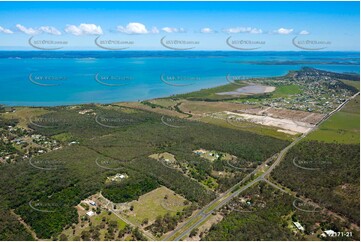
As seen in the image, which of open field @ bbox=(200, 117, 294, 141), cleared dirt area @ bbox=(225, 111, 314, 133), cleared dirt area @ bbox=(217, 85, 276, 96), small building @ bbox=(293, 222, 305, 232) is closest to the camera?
small building @ bbox=(293, 222, 305, 232)

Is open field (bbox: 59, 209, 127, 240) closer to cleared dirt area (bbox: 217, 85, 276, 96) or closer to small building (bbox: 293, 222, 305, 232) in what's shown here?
small building (bbox: 293, 222, 305, 232)

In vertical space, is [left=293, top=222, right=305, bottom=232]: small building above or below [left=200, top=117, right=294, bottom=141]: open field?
above

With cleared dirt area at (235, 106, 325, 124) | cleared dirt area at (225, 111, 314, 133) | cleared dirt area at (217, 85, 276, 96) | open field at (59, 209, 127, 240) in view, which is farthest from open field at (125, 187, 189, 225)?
cleared dirt area at (217, 85, 276, 96)

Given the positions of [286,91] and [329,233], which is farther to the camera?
[286,91]

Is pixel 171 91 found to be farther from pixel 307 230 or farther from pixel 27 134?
pixel 307 230

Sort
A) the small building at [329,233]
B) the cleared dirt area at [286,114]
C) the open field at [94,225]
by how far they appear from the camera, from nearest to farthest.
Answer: the open field at [94,225] → the small building at [329,233] → the cleared dirt area at [286,114]

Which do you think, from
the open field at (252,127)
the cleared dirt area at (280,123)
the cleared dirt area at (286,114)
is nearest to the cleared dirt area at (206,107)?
the cleared dirt area at (286,114)

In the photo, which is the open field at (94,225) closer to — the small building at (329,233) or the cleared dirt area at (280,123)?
the small building at (329,233)

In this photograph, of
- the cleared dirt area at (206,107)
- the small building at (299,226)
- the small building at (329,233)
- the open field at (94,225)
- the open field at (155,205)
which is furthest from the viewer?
the cleared dirt area at (206,107)

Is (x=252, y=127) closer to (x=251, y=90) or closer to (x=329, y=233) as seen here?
(x=329, y=233)

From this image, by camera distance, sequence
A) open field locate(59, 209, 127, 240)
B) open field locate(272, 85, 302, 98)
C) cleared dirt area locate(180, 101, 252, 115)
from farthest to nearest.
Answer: open field locate(272, 85, 302, 98)
cleared dirt area locate(180, 101, 252, 115)
open field locate(59, 209, 127, 240)

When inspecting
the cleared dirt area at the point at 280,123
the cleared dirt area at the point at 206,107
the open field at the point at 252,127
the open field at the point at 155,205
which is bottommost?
the cleared dirt area at the point at 206,107

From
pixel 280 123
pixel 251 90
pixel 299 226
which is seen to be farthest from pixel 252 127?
pixel 251 90
